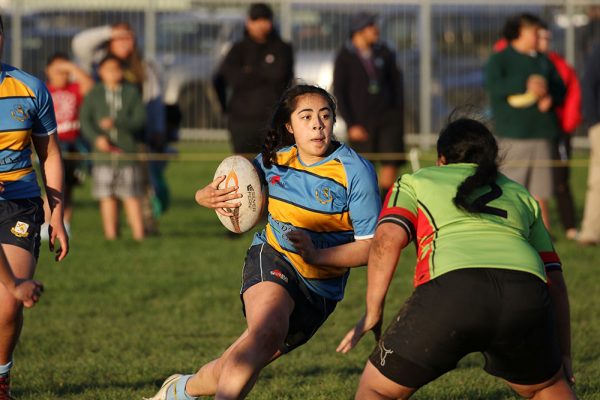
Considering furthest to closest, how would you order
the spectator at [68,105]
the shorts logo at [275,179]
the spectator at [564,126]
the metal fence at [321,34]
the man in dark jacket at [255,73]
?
the metal fence at [321,34], the spectator at [68,105], the man in dark jacket at [255,73], the spectator at [564,126], the shorts logo at [275,179]

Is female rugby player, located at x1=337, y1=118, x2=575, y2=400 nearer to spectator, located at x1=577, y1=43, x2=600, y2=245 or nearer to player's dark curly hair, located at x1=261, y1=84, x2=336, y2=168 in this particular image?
player's dark curly hair, located at x1=261, y1=84, x2=336, y2=168

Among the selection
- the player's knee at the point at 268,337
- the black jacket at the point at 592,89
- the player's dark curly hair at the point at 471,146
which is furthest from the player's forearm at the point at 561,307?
the black jacket at the point at 592,89

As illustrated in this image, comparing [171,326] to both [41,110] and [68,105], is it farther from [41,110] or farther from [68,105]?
[68,105]

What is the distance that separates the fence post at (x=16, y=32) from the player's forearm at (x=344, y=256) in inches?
663

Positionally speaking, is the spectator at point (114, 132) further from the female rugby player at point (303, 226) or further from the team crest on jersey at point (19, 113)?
the female rugby player at point (303, 226)

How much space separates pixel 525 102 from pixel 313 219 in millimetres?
7214

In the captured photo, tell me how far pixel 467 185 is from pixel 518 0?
1725 cm

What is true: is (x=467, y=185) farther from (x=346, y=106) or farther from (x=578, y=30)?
(x=578, y=30)

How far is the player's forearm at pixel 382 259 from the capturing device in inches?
182

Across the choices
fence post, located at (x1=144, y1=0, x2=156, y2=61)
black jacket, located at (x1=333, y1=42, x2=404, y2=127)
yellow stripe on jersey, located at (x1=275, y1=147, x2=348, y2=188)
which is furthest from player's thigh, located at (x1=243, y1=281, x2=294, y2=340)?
fence post, located at (x1=144, y1=0, x2=156, y2=61)

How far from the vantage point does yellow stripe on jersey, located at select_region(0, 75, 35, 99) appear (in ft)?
19.1

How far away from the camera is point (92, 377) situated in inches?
272

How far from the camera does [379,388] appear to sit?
4.61 metres

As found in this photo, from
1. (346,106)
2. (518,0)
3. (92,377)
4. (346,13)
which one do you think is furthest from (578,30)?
(92,377)
